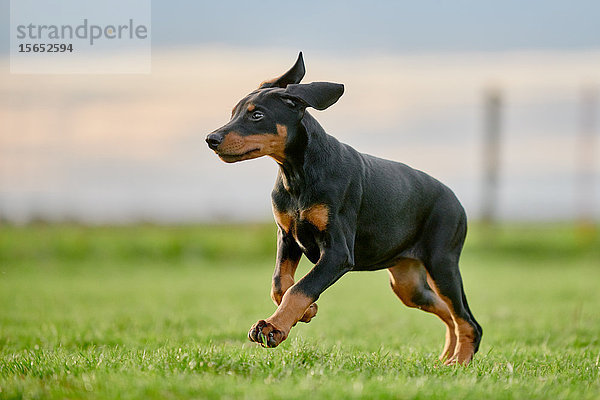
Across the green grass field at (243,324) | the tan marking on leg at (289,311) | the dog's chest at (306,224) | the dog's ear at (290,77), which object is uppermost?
the dog's ear at (290,77)

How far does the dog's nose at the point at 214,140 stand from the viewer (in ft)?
17.0

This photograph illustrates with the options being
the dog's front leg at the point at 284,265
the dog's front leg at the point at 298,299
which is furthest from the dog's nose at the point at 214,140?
the dog's front leg at the point at 298,299

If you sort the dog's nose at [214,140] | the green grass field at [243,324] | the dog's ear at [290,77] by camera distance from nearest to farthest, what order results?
the green grass field at [243,324] → the dog's nose at [214,140] → the dog's ear at [290,77]

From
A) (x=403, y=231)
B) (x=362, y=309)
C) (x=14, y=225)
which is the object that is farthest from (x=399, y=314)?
(x=14, y=225)

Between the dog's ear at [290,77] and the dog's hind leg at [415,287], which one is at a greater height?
the dog's ear at [290,77]

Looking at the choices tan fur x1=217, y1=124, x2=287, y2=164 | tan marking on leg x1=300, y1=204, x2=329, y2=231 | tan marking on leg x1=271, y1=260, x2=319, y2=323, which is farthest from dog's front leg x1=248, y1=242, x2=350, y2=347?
tan fur x1=217, y1=124, x2=287, y2=164

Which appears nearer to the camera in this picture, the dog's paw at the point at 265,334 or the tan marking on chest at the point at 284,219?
the dog's paw at the point at 265,334

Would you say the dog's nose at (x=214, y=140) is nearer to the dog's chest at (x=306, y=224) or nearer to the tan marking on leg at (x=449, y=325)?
the dog's chest at (x=306, y=224)

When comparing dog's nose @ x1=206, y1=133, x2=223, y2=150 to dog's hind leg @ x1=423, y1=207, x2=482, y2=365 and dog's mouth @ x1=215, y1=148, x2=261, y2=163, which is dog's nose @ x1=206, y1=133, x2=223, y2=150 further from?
dog's hind leg @ x1=423, y1=207, x2=482, y2=365

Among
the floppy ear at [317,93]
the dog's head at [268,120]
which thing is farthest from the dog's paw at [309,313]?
the floppy ear at [317,93]

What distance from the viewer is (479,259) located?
80.4 feet

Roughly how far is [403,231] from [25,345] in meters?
4.30

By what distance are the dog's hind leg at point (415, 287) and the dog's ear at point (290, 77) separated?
74.6 inches

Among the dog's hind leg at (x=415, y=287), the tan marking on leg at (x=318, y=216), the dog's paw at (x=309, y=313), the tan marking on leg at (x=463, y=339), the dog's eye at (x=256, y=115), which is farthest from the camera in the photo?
the dog's hind leg at (x=415, y=287)
